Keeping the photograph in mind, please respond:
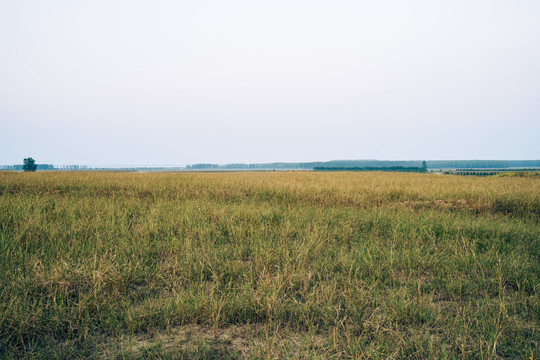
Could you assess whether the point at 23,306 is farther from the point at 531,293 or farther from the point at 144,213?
the point at 531,293

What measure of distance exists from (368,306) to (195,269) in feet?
7.29

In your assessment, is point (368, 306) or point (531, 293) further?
point (531, 293)

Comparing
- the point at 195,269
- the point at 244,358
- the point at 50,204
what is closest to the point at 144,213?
the point at 50,204

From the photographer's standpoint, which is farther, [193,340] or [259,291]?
[259,291]

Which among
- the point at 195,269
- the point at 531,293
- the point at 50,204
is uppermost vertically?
the point at 50,204

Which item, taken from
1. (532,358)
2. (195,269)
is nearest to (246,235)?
(195,269)

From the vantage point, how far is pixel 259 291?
317 cm

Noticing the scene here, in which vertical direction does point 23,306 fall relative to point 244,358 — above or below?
above

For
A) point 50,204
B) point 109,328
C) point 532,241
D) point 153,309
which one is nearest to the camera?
point 109,328

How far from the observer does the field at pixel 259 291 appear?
243 cm

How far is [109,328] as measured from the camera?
267 centimetres

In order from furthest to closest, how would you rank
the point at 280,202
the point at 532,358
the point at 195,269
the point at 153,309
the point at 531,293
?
the point at 280,202, the point at 195,269, the point at 531,293, the point at 153,309, the point at 532,358

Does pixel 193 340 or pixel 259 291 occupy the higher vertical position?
pixel 259 291

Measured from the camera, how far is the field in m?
2.43
